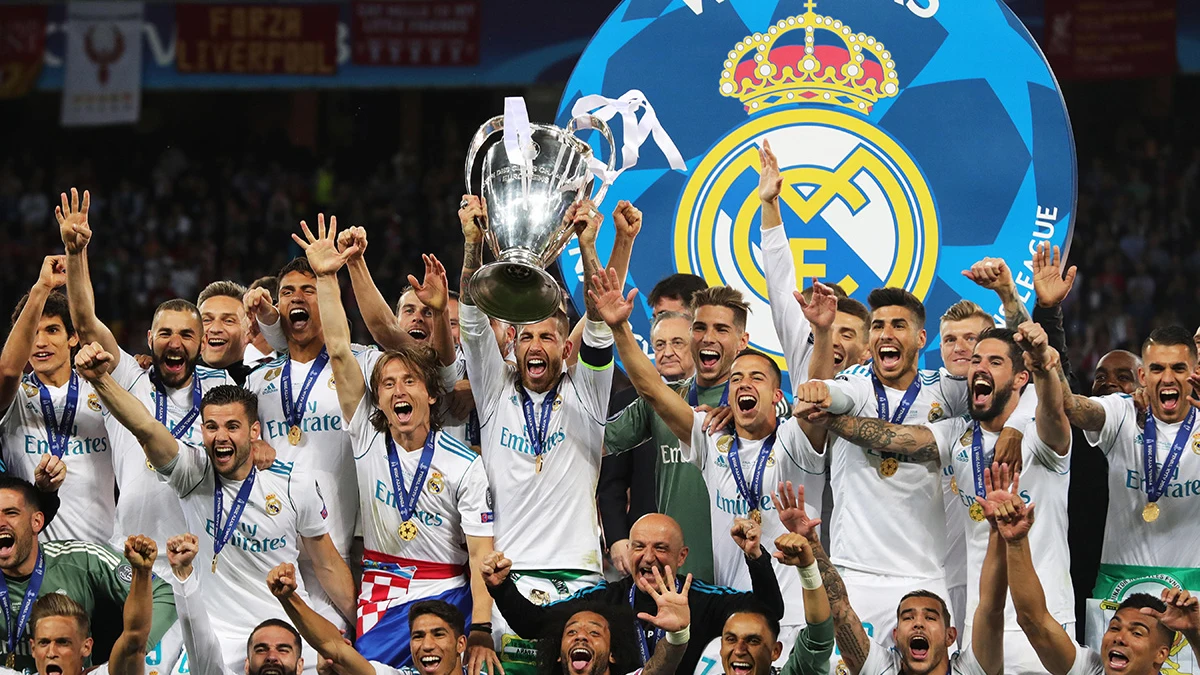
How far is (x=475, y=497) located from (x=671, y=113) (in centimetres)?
180

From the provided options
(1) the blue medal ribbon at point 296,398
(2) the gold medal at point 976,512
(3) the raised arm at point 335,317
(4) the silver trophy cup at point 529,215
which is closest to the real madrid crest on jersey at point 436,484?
(3) the raised arm at point 335,317

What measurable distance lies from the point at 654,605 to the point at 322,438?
4.68 feet

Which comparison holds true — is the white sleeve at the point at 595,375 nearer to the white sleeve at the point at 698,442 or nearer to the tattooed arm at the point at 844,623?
the white sleeve at the point at 698,442

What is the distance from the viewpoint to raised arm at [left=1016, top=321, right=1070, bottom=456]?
5312 mm

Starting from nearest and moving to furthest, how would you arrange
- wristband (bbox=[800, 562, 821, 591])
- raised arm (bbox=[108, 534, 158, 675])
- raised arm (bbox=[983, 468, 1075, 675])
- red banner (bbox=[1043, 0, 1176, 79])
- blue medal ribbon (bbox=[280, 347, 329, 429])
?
1. raised arm (bbox=[983, 468, 1075, 675])
2. wristband (bbox=[800, 562, 821, 591])
3. raised arm (bbox=[108, 534, 158, 675])
4. blue medal ribbon (bbox=[280, 347, 329, 429])
5. red banner (bbox=[1043, 0, 1176, 79])

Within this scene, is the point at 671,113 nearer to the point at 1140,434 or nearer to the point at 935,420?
the point at 935,420

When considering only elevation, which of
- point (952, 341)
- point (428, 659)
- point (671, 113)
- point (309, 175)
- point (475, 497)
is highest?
point (309, 175)

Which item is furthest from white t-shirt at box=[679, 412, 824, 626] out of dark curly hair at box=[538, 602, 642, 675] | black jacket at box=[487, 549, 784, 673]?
dark curly hair at box=[538, 602, 642, 675]

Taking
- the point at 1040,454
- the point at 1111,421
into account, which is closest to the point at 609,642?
the point at 1040,454

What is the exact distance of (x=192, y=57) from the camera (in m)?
16.0

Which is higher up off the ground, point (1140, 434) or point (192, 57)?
point (192, 57)

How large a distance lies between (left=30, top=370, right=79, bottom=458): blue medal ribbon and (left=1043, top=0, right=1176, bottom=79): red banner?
33.3 feet

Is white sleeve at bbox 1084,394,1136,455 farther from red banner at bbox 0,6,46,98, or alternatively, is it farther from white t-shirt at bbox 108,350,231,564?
red banner at bbox 0,6,46,98

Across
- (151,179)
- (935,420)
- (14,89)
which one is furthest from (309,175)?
(935,420)
